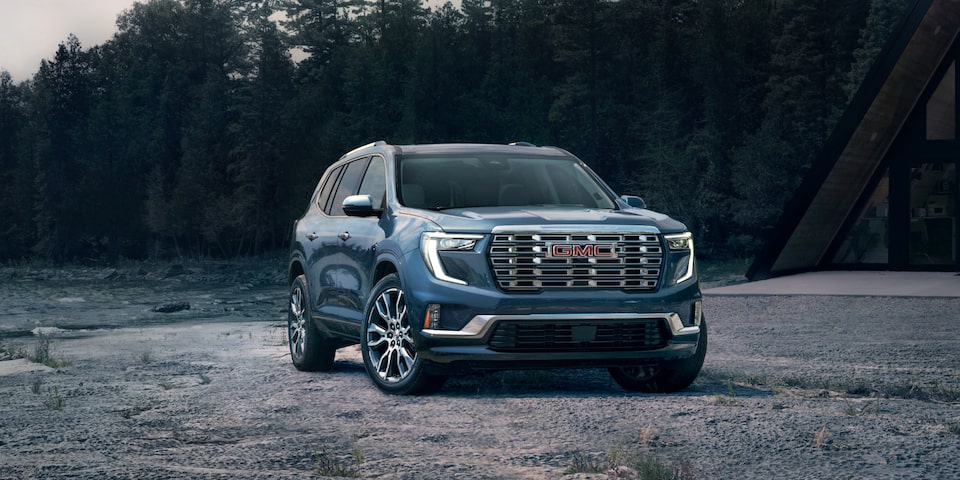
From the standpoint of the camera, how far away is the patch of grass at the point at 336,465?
19.9 feet

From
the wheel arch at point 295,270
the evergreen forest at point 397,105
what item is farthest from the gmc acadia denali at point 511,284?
the evergreen forest at point 397,105

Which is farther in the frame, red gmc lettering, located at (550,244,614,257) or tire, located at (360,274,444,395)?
tire, located at (360,274,444,395)

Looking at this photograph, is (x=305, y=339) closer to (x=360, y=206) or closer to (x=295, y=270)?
(x=295, y=270)

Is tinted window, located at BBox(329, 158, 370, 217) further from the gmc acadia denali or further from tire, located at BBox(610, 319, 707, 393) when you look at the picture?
tire, located at BBox(610, 319, 707, 393)

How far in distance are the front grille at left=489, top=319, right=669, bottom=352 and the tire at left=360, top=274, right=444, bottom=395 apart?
708 mm

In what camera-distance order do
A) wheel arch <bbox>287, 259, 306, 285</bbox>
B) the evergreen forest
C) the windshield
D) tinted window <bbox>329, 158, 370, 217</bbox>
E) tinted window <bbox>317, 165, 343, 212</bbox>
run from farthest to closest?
the evergreen forest → wheel arch <bbox>287, 259, 306, 285</bbox> → tinted window <bbox>317, 165, 343, 212</bbox> → tinted window <bbox>329, 158, 370, 217</bbox> → the windshield

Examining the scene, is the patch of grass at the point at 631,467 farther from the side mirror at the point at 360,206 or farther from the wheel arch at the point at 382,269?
the side mirror at the point at 360,206

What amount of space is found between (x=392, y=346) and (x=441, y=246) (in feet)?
3.35

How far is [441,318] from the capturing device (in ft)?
27.1

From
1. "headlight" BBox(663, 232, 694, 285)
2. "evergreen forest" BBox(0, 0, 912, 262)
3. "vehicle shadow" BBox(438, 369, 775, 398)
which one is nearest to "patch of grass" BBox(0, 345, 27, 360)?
"vehicle shadow" BBox(438, 369, 775, 398)

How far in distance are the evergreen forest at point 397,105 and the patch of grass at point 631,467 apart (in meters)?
46.8

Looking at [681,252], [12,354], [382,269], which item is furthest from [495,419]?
[12,354]

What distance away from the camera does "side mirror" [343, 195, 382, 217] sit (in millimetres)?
9164

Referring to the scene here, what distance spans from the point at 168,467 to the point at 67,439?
4.47 feet
